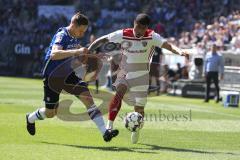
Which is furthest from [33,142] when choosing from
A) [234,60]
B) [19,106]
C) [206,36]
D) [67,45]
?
[206,36]

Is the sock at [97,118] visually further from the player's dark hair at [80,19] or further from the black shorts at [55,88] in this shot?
the player's dark hair at [80,19]

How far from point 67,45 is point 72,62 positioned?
8.52 feet

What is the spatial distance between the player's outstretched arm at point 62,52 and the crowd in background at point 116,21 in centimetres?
2257

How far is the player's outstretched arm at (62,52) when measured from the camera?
12.2 meters

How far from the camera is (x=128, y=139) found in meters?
14.3

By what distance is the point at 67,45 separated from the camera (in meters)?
13.1

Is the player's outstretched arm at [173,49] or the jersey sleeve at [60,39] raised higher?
the jersey sleeve at [60,39]

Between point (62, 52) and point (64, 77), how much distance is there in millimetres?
1379

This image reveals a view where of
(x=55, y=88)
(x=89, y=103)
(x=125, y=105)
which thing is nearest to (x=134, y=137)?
(x=89, y=103)

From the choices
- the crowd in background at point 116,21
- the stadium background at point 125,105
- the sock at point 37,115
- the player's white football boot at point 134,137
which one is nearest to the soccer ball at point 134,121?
the player's white football boot at point 134,137

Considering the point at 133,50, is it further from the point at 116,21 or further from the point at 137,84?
Result: the point at 116,21

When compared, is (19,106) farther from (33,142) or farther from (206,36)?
(206,36)

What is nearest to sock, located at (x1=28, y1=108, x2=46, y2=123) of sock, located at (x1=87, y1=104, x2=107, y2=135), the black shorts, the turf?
the black shorts

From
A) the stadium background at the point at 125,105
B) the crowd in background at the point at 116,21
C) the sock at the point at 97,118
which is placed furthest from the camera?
the crowd in background at the point at 116,21
